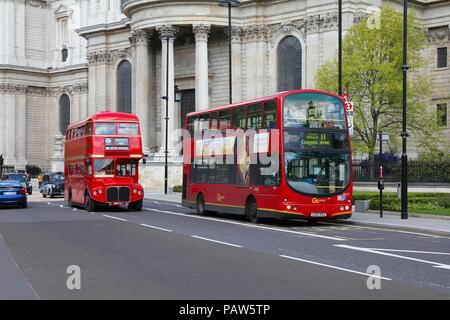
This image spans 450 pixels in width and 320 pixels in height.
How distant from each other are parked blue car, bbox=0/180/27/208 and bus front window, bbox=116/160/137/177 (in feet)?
18.6

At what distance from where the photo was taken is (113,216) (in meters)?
28.6

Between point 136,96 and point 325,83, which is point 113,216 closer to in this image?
point 325,83

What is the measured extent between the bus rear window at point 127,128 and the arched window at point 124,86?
33596 mm

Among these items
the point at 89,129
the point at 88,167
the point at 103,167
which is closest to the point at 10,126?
the point at 88,167

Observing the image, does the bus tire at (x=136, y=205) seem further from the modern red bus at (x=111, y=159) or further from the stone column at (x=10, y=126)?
the stone column at (x=10, y=126)

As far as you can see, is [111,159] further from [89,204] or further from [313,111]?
[313,111]

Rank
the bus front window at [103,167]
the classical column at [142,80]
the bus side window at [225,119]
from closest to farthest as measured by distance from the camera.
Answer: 1. the bus side window at [225,119]
2. the bus front window at [103,167]
3. the classical column at [142,80]

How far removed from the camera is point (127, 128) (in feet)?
105

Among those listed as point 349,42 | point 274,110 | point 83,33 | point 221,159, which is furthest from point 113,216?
point 83,33

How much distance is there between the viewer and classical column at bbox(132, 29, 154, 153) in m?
57.4

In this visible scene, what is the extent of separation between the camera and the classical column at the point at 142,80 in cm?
5741

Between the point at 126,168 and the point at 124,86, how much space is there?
3480cm

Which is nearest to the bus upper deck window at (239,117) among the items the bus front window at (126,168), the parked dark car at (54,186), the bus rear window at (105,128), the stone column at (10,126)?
the bus rear window at (105,128)

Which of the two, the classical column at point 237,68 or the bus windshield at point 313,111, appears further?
the classical column at point 237,68
